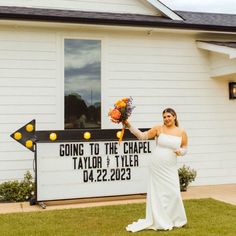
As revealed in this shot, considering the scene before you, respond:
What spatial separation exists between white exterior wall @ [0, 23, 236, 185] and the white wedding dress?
3381mm

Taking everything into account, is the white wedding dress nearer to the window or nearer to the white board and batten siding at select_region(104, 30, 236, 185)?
the window

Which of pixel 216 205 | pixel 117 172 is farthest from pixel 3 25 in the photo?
pixel 216 205

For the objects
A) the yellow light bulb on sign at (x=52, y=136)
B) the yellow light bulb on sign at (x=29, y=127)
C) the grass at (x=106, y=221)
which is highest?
the yellow light bulb on sign at (x=29, y=127)

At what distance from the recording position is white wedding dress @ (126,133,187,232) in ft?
22.5

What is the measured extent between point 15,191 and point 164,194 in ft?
11.5

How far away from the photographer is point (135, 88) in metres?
10.4

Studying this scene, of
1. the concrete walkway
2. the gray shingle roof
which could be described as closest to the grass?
the concrete walkway

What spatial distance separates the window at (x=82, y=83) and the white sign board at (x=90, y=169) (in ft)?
3.82

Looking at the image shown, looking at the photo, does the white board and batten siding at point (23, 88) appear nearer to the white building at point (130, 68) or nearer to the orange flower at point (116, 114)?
the white building at point (130, 68)

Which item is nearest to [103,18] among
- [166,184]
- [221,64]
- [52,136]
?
[52,136]

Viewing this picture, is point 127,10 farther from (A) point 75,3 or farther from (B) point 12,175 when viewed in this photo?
(B) point 12,175

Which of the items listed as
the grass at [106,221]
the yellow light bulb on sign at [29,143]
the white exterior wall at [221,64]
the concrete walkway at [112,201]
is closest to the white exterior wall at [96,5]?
the white exterior wall at [221,64]

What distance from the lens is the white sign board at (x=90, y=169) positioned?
868 cm

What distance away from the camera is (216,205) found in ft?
27.8
